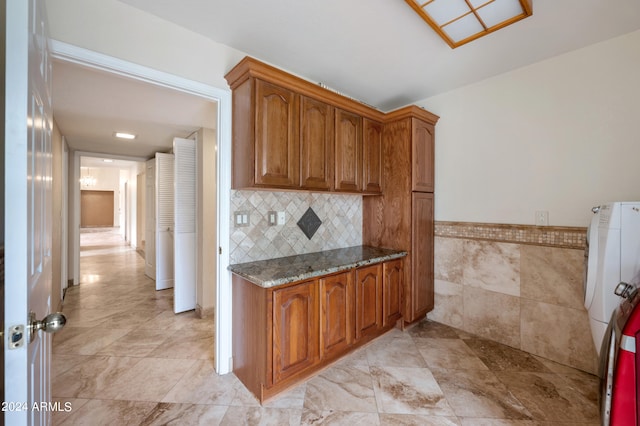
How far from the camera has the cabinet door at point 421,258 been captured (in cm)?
271

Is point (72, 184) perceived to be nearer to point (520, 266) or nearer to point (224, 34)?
point (224, 34)

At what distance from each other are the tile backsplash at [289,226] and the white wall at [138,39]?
972 mm

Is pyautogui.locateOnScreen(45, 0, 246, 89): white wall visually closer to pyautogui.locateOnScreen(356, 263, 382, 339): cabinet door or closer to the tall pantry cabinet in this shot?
the tall pantry cabinet

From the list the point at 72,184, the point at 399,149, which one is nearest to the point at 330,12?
the point at 399,149

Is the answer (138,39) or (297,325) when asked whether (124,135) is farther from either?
(297,325)

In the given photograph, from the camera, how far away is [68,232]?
432 centimetres

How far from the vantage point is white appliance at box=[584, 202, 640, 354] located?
59.6 inches

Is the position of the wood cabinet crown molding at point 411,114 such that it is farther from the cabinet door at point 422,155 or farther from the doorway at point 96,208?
the doorway at point 96,208

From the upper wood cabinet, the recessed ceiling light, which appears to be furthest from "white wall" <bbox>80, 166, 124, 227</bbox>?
the upper wood cabinet

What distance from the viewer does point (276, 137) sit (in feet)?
6.53

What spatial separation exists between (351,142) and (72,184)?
4949 millimetres

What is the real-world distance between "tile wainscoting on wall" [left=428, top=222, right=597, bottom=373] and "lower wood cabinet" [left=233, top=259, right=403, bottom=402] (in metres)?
1.03

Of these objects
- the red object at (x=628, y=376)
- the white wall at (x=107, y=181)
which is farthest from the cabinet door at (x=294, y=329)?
the white wall at (x=107, y=181)

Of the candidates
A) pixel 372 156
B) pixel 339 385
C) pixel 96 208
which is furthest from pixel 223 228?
pixel 96 208
